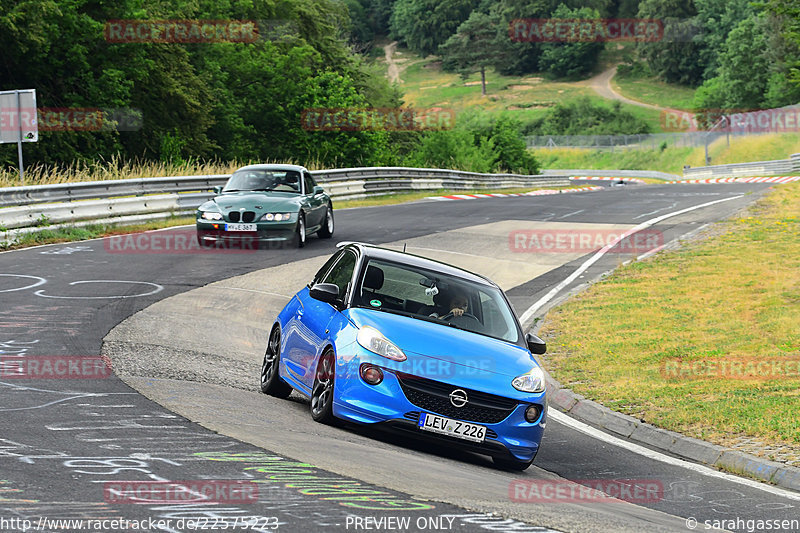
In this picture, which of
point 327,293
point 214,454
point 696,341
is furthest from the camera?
point 696,341

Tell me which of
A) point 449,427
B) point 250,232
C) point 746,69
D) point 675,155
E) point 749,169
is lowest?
point 675,155

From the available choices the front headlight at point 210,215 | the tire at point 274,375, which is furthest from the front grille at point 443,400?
the front headlight at point 210,215

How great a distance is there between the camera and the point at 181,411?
7.93m

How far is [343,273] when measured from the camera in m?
9.52

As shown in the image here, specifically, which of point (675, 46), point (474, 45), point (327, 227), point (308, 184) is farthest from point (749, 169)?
point (474, 45)

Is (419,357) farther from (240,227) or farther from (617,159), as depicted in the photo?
(617,159)

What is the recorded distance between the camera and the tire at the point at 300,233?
2080 centimetres

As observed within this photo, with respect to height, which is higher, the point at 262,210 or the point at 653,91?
the point at 653,91

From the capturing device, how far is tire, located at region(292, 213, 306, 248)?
20805 mm

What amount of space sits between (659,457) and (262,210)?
12.7 metres

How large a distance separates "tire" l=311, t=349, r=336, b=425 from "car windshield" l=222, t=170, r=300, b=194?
13.0 metres

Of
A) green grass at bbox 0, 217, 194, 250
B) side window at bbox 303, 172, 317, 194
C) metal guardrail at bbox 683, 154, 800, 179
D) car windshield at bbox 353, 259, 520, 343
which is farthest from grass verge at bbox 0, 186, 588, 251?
metal guardrail at bbox 683, 154, 800, 179

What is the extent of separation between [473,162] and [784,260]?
129 ft

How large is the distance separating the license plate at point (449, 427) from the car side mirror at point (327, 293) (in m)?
1.56
